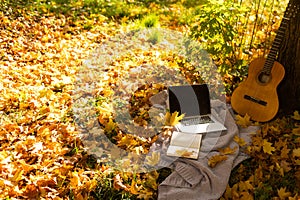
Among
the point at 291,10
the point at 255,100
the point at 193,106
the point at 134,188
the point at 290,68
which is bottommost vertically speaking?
the point at 134,188

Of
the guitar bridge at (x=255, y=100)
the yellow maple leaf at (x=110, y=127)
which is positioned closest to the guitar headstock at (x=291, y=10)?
the guitar bridge at (x=255, y=100)

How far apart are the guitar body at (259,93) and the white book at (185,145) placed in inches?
30.0

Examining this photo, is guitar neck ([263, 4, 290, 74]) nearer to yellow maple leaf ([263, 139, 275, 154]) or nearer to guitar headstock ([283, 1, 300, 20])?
Result: guitar headstock ([283, 1, 300, 20])

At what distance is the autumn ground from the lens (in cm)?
294

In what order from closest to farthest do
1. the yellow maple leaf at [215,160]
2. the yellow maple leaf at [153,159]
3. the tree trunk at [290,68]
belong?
the yellow maple leaf at [215,160], the yellow maple leaf at [153,159], the tree trunk at [290,68]

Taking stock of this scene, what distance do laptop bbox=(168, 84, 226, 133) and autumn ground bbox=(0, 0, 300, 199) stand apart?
0.36m

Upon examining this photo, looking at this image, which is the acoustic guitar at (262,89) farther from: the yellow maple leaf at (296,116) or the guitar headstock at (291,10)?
the yellow maple leaf at (296,116)

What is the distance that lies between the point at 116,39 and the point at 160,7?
1.73 metres

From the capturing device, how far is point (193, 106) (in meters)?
3.76

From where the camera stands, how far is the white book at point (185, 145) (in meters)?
3.16

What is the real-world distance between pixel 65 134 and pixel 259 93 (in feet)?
7.21

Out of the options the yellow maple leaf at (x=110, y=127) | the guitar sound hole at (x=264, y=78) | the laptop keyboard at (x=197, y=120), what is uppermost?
the guitar sound hole at (x=264, y=78)

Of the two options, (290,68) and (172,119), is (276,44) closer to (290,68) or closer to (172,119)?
(290,68)

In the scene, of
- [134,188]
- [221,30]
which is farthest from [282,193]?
[221,30]
